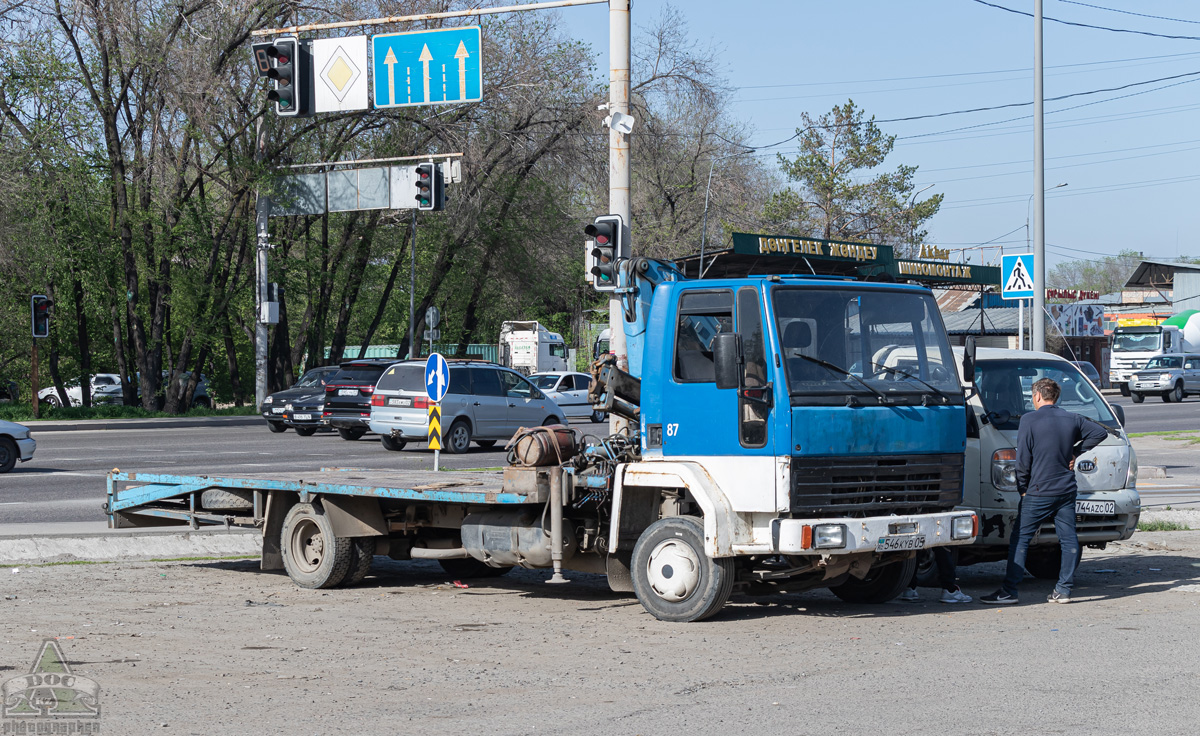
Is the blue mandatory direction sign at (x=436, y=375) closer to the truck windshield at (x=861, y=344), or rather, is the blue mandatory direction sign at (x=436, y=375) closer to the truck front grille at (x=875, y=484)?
the truck windshield at (x=861, y=344)

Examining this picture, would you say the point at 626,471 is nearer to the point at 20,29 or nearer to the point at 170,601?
the point at 170,601

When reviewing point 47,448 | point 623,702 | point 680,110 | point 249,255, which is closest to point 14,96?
point 249,255

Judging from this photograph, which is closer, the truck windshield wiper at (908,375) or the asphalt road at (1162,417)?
the truck windshield wiper at (908,375)

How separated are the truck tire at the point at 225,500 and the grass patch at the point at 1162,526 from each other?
927 cm

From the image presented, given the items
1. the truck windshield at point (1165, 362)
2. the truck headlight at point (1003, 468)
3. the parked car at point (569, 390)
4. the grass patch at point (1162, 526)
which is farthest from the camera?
the truck windshield at point (1165, 362)

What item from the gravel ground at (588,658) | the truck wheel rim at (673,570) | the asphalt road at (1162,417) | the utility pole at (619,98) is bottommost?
the asphalt road at (1162,417)

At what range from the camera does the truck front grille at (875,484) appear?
798cm

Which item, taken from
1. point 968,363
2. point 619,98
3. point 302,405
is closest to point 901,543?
point 968,363

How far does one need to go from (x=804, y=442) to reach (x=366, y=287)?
44.8 meters

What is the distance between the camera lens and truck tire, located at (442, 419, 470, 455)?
24766mm

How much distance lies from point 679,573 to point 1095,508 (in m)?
3.82

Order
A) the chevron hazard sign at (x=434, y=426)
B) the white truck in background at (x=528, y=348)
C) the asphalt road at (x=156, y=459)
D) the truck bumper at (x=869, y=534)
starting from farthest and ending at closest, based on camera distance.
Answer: the white truck in background at (x=528, y=348) → the chevron hazard sign at (x=434, y=426) → the asphalt road at (x=156, y=459) → the truck bumper at (x=869, y=534)

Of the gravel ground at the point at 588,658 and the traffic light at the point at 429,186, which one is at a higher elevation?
Result: the traffic light at the point at 429,186

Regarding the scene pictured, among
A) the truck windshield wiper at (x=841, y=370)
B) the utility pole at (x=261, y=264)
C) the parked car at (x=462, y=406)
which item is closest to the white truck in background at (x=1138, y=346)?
the parked car at (x=462, y=406)
